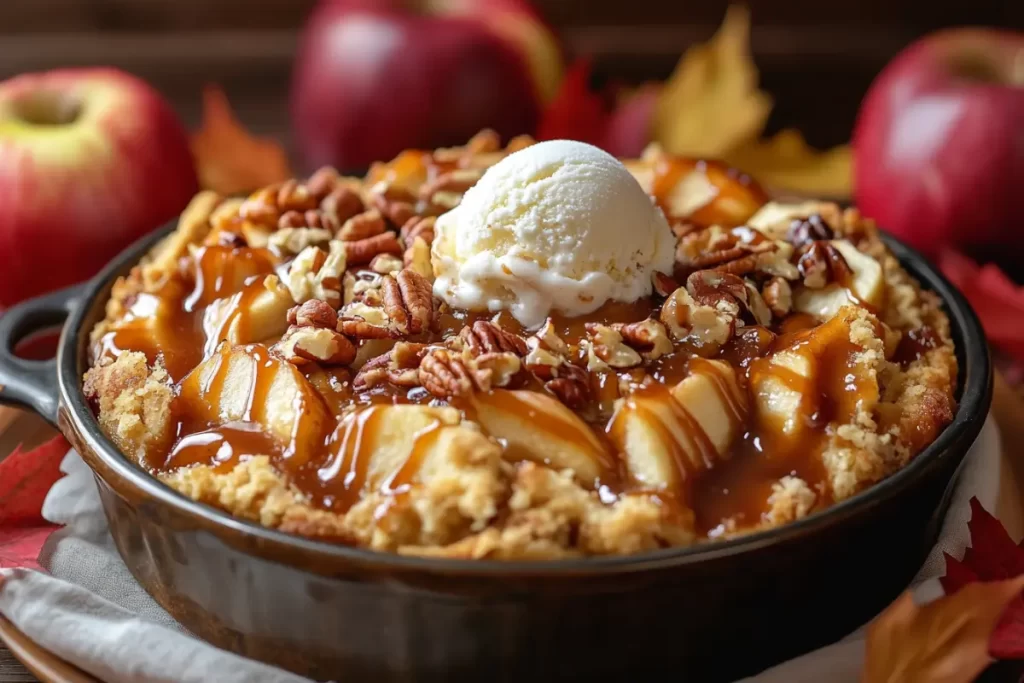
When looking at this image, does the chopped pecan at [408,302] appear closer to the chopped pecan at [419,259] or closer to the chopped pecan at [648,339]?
the chopped pecan at [419,259]

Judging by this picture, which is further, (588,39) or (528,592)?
(588,39)

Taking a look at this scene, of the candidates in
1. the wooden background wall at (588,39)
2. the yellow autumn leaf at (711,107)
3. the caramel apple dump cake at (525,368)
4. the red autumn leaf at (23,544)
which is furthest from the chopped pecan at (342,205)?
→ the wooden background wall at (588,39)

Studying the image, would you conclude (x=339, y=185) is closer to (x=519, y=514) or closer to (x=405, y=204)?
(x=405, y=204)

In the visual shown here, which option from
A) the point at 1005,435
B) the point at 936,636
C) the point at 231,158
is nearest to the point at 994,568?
the point at 936,636

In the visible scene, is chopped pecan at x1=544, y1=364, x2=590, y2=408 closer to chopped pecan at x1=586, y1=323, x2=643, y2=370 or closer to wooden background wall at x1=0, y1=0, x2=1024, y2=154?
chopped pecan at x1=586, y1=323, x2=643, y2=370

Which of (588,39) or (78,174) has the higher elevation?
(78,174)

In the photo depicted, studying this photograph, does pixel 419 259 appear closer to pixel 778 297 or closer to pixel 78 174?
pixel 778 297

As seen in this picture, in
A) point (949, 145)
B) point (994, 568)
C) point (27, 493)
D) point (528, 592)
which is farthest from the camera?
point (949, 145)
